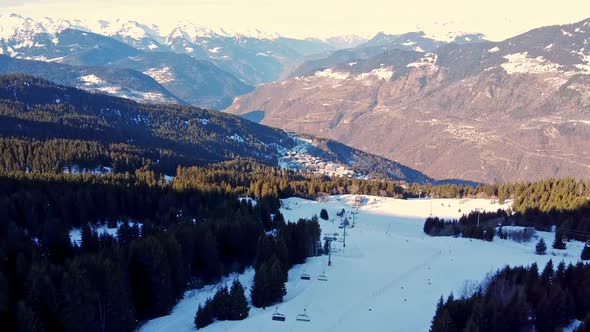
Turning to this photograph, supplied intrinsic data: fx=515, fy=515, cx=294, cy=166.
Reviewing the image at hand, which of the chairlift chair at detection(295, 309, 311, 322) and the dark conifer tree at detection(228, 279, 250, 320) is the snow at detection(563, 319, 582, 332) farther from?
the dark conifer tree at detection(228, 279, 250, 320)

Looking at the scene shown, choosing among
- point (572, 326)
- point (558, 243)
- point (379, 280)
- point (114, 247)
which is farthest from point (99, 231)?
point (558, 243)

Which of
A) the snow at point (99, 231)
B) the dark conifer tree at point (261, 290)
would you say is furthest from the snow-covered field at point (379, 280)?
the snow at point (99, 231)

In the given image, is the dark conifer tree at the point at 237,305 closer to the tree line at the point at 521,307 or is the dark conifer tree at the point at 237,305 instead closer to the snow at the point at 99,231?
the tree line at the point at 521,307

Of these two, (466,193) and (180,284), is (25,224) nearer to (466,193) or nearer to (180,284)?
(180,284)

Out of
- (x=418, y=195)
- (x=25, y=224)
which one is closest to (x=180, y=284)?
(x=25, y=224)

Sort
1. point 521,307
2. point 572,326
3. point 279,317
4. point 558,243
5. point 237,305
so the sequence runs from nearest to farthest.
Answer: point 521,307
point 572,326
point 279,317
point 237,305
point 558,243

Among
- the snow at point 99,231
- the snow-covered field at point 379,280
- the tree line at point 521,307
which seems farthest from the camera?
the snow at point 99,231

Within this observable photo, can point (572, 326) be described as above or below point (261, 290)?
below

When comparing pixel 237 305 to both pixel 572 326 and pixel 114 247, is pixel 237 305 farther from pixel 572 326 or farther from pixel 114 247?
pixel 572 326
